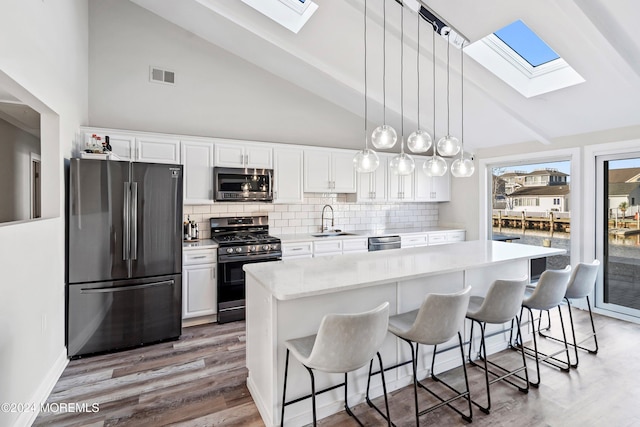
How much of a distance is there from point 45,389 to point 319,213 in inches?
143

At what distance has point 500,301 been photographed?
7.33 ft

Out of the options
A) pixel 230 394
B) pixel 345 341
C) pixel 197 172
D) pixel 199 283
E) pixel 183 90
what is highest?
pixel 183 90

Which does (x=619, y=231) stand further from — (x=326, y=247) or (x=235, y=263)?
(x=235, y=263)

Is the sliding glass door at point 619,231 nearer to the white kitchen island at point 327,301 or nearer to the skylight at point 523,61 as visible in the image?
the skylight at point 523,61

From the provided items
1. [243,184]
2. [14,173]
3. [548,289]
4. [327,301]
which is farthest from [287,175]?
[548,289]

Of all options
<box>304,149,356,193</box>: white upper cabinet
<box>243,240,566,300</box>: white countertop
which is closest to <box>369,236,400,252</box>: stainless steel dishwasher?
<box>304,149,356,193</box>: white upper cabinet

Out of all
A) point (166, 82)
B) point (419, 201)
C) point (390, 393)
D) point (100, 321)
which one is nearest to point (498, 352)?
point (390, 393)

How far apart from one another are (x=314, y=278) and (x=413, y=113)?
3.49 meters

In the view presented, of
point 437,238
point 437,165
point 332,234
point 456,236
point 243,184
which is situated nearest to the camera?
point 437,165

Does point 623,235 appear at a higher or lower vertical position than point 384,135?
lower

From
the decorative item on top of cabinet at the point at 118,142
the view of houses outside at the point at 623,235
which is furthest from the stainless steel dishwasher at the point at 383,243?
the decorative item on top of cabinet at the point at 118,142

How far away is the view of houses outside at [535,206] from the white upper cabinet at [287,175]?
10.8ft

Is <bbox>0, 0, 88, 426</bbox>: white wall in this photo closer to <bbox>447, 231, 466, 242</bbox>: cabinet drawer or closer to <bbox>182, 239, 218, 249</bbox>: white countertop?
<bbox>182, 239, 218, 249</bbox>: white countertop

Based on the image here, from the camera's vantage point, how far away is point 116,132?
3.51m
